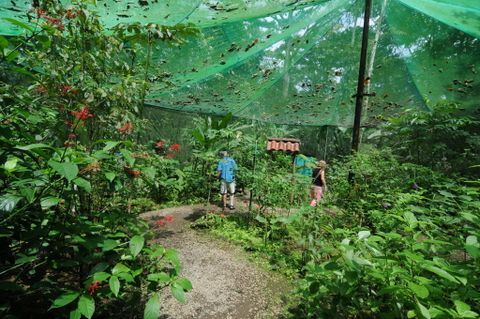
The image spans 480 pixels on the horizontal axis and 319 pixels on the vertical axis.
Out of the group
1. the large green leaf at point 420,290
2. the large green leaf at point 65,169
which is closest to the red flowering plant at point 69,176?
the large green leaf at point 65,169

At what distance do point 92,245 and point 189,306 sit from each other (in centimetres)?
133

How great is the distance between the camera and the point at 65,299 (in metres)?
1.01

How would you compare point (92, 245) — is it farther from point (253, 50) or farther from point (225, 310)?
point (253, 50)

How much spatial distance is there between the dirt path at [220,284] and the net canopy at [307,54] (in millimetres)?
2130

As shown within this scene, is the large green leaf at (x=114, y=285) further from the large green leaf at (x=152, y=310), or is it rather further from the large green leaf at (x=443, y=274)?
the large green leaf at (x=443, y=274)

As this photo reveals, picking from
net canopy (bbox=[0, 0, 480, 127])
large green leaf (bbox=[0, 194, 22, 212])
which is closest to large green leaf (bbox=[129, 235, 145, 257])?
large green leaf (bbox=[0, 194, 22, 212])

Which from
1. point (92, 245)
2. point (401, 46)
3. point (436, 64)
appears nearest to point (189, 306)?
point (92, 245)

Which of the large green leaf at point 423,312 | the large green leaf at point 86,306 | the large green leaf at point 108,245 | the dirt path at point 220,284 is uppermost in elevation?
the large green leaf at point 108,245

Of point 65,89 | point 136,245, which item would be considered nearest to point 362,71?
point 65,89

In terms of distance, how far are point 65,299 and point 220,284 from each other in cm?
168

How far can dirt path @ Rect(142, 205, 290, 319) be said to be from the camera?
207cm

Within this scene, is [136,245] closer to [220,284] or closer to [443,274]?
[443,274]

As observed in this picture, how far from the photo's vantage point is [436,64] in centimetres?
408

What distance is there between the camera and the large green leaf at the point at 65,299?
970 millimetres
